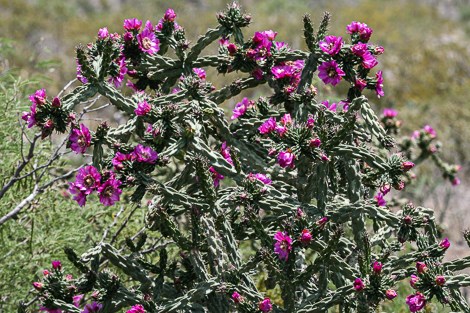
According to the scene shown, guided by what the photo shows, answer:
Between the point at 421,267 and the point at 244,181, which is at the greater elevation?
the point at 244,181

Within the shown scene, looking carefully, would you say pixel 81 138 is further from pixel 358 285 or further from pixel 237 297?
pixel 358 285

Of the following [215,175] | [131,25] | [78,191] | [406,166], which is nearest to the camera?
[78,191]

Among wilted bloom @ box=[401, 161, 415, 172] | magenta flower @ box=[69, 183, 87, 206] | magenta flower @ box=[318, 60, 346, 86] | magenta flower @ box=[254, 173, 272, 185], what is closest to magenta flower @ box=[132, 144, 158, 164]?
magenta flower @ box=[69, 183, 87, 206]

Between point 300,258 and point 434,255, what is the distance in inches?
25.8

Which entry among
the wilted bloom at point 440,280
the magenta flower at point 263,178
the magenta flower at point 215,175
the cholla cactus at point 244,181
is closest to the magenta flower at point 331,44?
the cholla cactus at point 244,181

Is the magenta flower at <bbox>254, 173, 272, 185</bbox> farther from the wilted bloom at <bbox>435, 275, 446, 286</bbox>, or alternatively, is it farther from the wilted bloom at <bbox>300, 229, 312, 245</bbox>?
the wilted bloom at <bbox>435, 275, 446, 286</bbox>

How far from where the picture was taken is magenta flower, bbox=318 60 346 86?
3783 millimetres

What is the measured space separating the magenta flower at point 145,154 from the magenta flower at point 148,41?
717mm

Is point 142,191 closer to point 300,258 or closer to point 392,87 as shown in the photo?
point 300,258

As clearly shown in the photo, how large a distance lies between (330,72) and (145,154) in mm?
1080

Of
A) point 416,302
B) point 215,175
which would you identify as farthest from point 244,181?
point 416,302

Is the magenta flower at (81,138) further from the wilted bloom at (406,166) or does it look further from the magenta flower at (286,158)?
the wilted bloom at (406,166)

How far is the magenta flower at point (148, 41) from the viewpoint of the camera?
12.8 ft

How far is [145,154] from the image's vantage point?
3.42 metres
